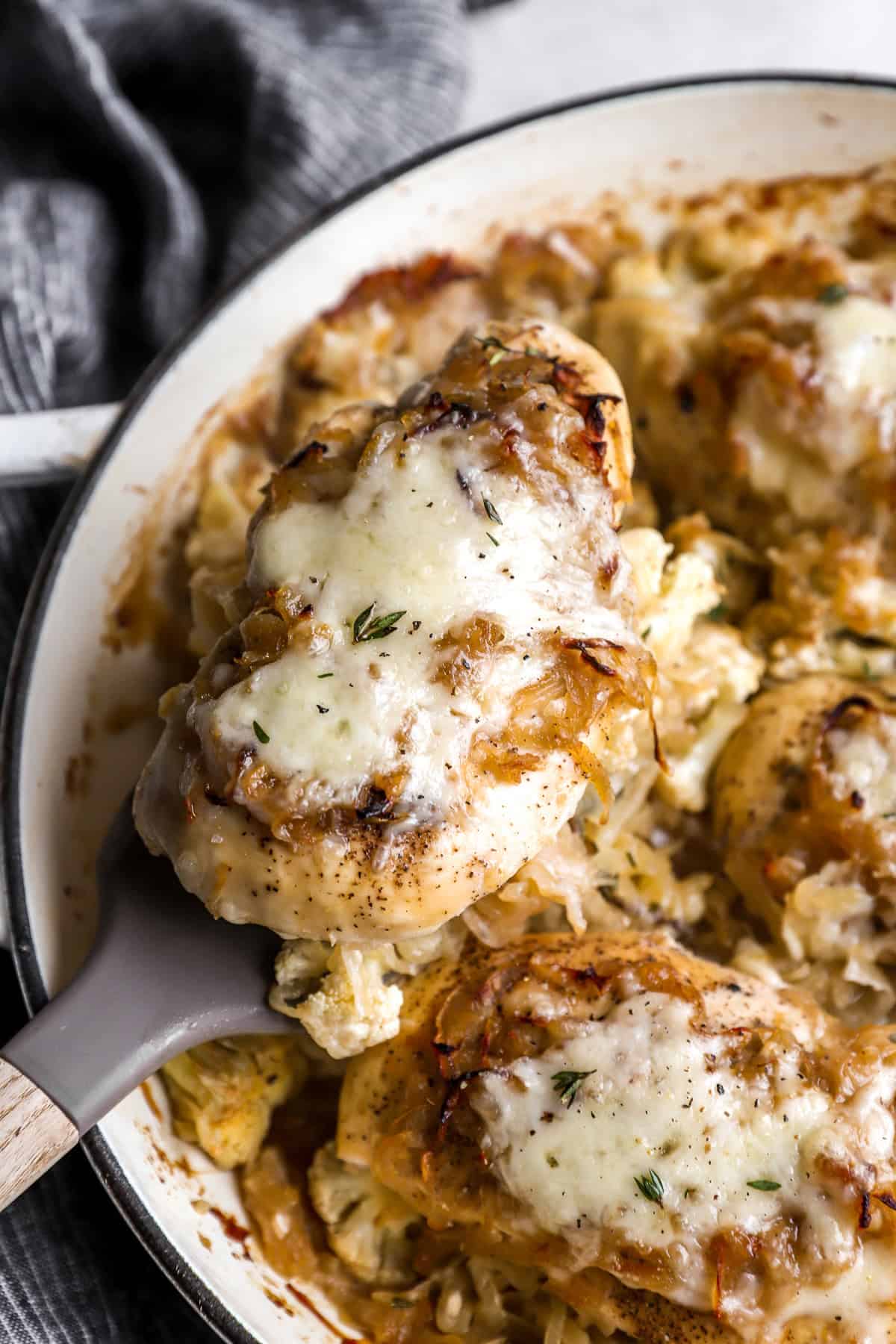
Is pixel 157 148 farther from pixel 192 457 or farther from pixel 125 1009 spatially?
pixel 125 1009

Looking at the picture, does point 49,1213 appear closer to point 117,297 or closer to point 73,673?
point 73,673

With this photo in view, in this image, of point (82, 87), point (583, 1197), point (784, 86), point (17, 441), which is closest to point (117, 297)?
point (82, 87)

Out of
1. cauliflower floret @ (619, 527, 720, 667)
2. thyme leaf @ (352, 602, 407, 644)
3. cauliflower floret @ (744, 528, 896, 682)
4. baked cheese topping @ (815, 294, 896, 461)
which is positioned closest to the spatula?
thyme leaf @ (352, 602, 407, 644)

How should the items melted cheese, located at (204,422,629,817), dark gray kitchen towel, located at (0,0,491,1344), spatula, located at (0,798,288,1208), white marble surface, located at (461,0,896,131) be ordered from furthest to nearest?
white marble surface, located at (461,0,896,131) < dark gray kitchen towel, located at (0,0,491,1344) < spatula, located at (0,798,288,1208) < melted cheese, located at (204,422,629,817)

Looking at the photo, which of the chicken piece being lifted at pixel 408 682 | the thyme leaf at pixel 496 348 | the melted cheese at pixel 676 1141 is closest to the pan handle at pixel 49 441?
the chicken piece being lifted at pixel 408 682

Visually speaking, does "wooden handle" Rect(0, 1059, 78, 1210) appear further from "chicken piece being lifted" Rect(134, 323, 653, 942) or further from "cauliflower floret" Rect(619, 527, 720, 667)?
"cauliflower floret" Rect(619, 527, 720, 667)

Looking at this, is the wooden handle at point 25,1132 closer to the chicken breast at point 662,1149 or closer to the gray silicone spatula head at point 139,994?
the gray silicone spatula head at point 139,994
